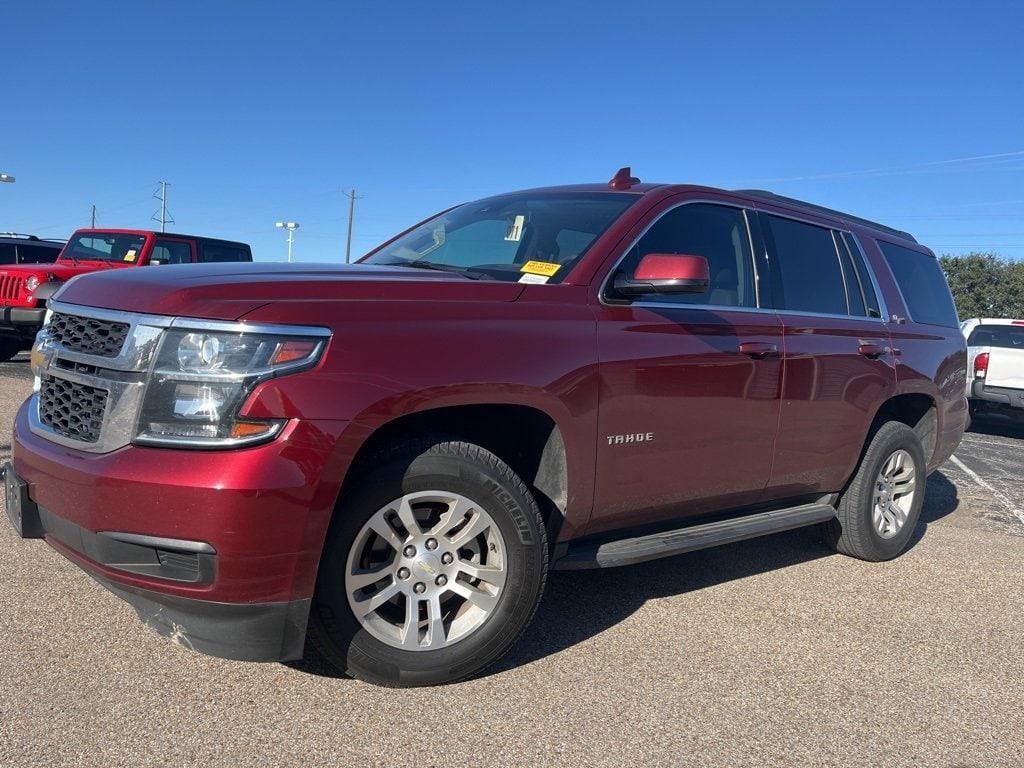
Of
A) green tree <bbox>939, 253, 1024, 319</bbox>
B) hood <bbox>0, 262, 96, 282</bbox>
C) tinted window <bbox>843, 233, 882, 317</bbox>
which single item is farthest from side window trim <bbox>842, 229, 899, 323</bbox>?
green tree <bbox>939, 253, 1024, 319</bbox>

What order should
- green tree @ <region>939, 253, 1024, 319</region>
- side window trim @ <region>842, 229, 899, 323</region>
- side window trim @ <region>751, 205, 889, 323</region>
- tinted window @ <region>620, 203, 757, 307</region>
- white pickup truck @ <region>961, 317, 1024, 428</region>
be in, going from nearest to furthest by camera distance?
tinted window @ <region>620, 203, 757, 307</region> → side window trim @ <region>751, 205, 889, 323</region> → side window trim @ <region>842, 229, 899, 323</region> → white pickup truck @ <region>961, 317, 1024, 428</region> → green tree @ <region>939, 253, 1024, 319</region>

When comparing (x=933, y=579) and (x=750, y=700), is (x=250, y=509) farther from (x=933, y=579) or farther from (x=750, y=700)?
(x=933, y=579)

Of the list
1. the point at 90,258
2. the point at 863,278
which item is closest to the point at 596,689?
the point at 863,278

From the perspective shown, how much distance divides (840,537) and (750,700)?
2146 millimetres

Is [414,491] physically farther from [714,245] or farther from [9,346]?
[9,346]

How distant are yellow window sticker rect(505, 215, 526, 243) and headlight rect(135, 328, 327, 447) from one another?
1.60 metres

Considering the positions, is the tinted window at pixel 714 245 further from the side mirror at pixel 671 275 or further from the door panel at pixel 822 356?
the side mirror at pixel 671 275

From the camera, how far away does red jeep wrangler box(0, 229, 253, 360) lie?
35.1 feet

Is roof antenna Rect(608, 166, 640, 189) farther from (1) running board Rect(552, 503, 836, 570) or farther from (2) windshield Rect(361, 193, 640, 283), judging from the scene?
(1) running board Rect(552, 503, 836, 570)

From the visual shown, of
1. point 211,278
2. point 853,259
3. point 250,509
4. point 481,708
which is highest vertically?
point 853,259

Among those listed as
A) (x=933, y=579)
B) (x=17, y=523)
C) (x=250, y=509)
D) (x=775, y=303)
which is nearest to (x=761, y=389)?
(x=775, y=303)

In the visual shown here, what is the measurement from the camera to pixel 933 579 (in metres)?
4.75

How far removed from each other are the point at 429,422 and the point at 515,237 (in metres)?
1.22

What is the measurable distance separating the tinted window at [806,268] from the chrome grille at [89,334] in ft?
9.84
